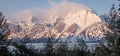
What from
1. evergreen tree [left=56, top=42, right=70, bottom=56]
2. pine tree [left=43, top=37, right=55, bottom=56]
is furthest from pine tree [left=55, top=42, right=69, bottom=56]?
pine tree [left=43, top=37, right=55, bottom=56]

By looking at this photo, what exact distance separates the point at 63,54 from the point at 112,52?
896 inches

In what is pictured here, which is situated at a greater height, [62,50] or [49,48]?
[49,48]

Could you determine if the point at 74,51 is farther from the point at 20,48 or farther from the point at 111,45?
the point at 111,45

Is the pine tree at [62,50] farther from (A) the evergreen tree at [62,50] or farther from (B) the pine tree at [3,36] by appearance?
(B) the pine tree at [3,36]

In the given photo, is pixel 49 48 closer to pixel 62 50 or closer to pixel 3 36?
pixel 62 50

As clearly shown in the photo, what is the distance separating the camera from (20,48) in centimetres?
6462

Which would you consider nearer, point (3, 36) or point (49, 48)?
point (3, 36)

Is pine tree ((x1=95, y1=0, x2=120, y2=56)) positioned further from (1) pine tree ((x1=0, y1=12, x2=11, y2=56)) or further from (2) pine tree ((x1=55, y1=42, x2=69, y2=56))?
(2) pine tree ((x1=55, y1=42, x2=69, y2=56))

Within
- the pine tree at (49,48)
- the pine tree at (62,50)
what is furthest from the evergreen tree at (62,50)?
the pine tree at (49,48)

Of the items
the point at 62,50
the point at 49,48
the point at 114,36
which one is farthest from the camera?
the point at 62,50

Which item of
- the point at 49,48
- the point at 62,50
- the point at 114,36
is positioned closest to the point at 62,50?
the point at 62,50

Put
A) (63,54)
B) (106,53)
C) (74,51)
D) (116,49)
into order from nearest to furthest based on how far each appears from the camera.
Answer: (116,49) → (106,53) → (63,54) → (74,51)

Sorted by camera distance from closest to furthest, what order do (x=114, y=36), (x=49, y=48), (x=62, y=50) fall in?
(x=114, y=36) < (x=49, y=48) < (x=62, y=50)

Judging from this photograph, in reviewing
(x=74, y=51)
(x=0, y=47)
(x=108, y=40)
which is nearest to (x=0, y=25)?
(x=0, y=47)
